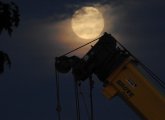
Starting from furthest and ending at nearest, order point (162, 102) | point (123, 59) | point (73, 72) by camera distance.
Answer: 1. point (73, 72)
2. point (123, 59)
3. point (162, 102)

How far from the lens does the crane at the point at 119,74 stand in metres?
7.65

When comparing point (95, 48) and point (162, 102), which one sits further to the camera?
point (95, 48)

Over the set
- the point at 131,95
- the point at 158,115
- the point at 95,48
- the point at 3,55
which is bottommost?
the point at 158,115

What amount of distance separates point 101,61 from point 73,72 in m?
0.65

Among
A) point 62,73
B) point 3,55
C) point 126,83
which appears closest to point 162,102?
point 126,83

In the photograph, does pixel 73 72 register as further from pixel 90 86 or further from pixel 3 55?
pixel 3 55

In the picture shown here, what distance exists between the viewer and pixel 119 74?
7984 mm

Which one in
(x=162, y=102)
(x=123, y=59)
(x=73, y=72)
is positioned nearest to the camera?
(x=162, y=102)

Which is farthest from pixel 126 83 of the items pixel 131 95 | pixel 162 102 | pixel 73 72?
pixel 73 72

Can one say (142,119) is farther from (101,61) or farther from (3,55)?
(3,55)

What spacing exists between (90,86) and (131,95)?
0.98 m

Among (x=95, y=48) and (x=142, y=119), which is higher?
(x=95, y=48)

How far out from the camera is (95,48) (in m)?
8.50

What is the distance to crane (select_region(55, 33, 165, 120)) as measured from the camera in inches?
301
